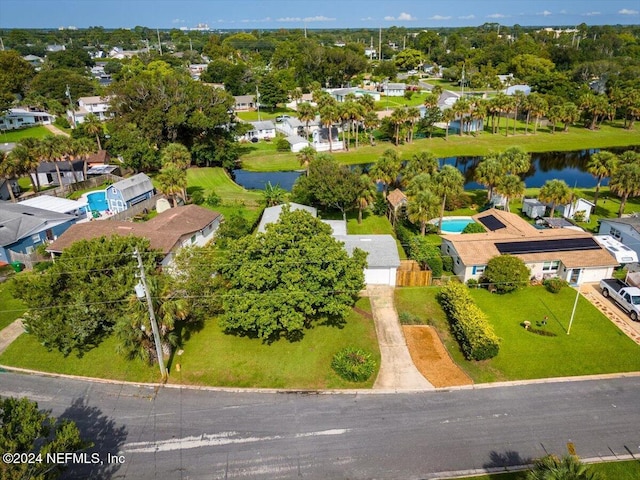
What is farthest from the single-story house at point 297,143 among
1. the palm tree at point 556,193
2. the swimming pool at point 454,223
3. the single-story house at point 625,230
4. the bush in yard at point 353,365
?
the bush in yard at point 353,365

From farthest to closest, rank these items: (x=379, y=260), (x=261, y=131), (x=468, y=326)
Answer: (x=261, y=131)
(x=379, y=260)
(x=468, y=326)

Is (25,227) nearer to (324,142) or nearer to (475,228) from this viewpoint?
(475,228)

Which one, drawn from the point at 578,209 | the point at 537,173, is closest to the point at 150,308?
the point at 578,209

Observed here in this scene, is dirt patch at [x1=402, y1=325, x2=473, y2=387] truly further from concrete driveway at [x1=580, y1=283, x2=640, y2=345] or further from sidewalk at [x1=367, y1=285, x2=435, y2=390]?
concrete driveway at [x1=580, y1=283, x2=640, y2=345]

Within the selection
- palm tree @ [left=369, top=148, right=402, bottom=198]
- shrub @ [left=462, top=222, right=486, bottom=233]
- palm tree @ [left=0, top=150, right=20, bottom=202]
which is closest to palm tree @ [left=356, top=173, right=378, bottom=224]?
palm tree @ [left=369, top=148, right=402, bottom=198]

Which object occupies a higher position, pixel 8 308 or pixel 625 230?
pixel 625 230
